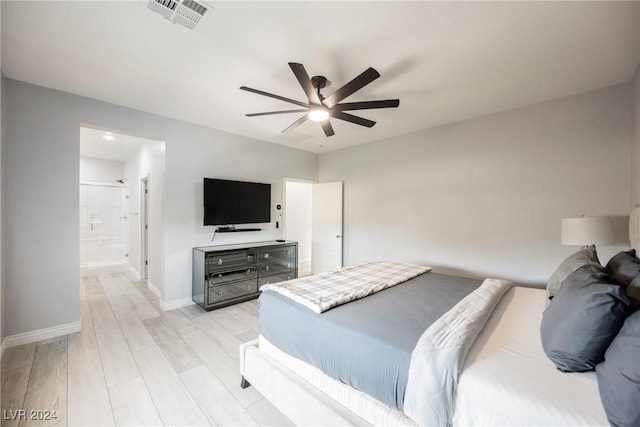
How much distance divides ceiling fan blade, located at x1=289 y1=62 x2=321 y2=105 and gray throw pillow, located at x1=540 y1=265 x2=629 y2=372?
2.01 meters

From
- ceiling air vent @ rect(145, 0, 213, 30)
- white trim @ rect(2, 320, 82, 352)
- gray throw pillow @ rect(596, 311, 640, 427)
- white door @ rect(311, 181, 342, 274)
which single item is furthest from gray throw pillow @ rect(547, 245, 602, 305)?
white trim @ rect(2, 320, 82, 352)

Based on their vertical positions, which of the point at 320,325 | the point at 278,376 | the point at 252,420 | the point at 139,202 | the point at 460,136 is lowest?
the point at 252,420

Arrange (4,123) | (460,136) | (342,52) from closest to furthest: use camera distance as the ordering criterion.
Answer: (342,52), (4,123), (460,136)

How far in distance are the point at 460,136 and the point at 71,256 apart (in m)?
4.95

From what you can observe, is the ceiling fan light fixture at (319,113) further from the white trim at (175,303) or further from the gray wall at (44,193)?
the white trim at (175,303)

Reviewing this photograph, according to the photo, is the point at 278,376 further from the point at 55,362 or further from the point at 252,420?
the point at 55,362

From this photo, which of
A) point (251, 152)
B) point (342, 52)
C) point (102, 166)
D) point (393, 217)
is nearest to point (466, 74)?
point (342, 52)

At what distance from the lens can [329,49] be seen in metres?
2.03

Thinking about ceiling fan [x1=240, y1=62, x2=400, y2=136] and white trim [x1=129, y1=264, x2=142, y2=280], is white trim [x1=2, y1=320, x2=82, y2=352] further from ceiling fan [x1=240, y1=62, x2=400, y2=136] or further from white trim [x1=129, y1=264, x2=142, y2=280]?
ceiling fan [x1=240, y1=62, x2=400, y2=136]

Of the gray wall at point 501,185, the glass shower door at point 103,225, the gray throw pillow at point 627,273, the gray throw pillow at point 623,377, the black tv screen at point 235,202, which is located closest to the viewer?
the gray throw pillow at point 623,377

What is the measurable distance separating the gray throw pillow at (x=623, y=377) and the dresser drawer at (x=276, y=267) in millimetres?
3660

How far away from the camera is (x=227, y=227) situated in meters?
4.14

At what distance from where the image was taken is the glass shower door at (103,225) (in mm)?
5691

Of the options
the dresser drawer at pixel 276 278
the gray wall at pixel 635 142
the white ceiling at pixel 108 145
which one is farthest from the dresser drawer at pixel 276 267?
the gray wall at pixel 635 142
